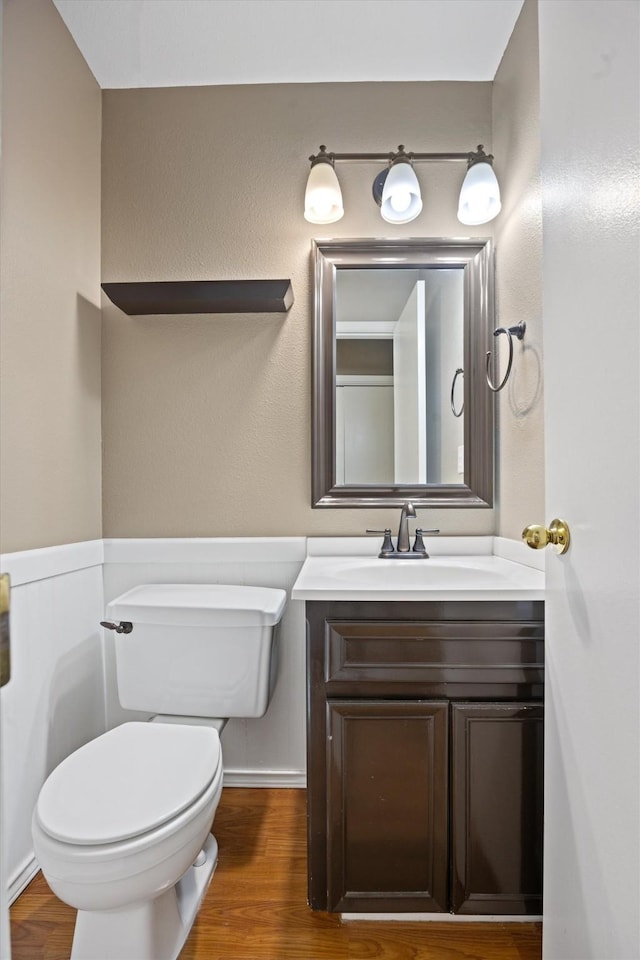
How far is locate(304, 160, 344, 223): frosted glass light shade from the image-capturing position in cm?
180

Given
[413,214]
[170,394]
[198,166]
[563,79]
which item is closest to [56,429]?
[170,394]

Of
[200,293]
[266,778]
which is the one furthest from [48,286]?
[266,778]

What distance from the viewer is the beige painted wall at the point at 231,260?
193 cm

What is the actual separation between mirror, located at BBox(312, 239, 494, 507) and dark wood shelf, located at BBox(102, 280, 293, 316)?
190mm

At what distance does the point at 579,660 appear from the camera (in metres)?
0.90

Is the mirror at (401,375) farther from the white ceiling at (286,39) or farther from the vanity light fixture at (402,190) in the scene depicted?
the white ceiling at (286,39)

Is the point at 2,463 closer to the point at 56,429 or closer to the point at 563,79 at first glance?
the point at 56,429

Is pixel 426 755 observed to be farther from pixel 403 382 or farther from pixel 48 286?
pixel 48 286

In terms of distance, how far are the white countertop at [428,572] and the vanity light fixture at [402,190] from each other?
108 cm

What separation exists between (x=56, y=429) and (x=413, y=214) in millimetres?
1332

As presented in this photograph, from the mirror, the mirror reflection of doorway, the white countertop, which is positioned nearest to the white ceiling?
the mirror

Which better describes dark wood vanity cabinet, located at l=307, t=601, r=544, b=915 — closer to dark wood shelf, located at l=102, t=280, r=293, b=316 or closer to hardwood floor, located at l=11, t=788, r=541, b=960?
hardwood floor, located at l=11, t=788, r=541, b=960

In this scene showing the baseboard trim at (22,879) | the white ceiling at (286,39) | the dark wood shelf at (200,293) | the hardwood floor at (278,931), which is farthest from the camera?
the dark wood shelf at (200,293)

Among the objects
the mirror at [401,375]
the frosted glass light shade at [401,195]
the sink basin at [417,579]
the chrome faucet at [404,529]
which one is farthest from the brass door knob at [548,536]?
the frosted glass light shade at [401,195]
